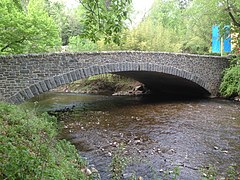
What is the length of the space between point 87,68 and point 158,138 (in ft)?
13.8

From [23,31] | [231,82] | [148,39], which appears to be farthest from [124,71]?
[148,39]

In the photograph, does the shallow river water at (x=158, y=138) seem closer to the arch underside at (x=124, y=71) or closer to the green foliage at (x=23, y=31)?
the arch underside at (x=124, y=71)

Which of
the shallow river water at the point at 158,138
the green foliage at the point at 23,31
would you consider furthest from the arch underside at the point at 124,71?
the green foliage at the point at 23,31

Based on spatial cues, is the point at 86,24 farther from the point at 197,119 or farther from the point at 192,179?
the point at 197,119

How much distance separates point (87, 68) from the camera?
930cm

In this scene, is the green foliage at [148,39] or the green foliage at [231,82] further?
the green foliage at [148,39]

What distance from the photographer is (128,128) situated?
721 cm

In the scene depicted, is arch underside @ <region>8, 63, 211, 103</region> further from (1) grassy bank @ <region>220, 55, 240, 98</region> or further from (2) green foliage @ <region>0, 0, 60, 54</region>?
(2) green foliage @ <region>0, 0, 60, 54</region>

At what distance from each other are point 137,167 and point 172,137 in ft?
6.99

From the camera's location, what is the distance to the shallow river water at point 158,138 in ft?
14.9

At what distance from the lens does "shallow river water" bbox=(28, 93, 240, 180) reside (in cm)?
454

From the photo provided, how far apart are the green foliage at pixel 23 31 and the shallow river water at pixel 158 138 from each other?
3326 mm

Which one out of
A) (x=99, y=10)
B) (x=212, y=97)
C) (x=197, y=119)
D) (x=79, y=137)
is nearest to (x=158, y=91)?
(x=212, y=97)

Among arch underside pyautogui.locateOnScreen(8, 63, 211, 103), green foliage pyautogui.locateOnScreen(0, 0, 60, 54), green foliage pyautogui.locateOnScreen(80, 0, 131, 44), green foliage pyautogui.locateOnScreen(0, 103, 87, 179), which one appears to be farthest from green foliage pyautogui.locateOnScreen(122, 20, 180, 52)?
green foliage pyautogui.locateOnScreen(80, 0, 131, 44)
